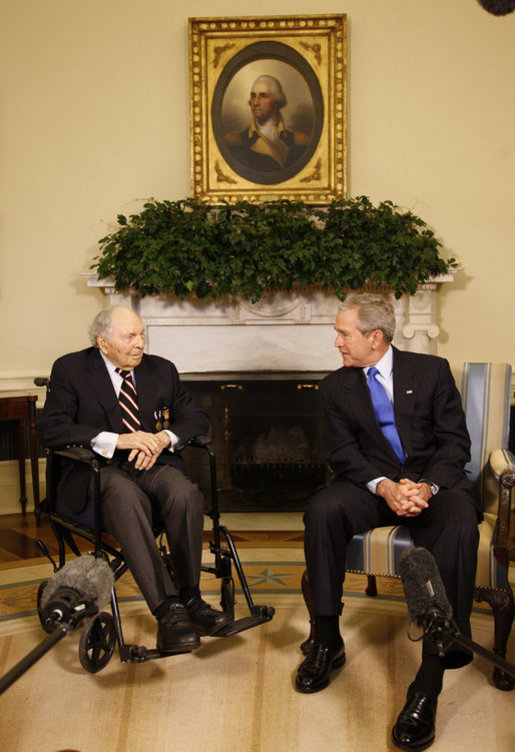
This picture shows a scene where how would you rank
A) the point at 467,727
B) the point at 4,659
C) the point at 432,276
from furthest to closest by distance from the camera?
1. the point at 432,276
2. the point at 4,659
3. the point at 467,727

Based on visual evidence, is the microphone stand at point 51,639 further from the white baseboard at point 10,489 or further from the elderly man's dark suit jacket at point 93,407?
the white baseboard at point 10,489

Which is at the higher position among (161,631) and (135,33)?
(135,33)

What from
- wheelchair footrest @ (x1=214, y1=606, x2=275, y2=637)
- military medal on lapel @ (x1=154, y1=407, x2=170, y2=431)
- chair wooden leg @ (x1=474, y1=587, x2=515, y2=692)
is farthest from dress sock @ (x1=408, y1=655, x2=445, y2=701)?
military medal on lapel @ (x1=154, y1=407, x2=170, y2=431)

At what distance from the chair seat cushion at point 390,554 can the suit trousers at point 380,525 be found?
0.15ft

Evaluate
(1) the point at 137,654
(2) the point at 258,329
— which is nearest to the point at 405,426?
(1) the point at 137,654

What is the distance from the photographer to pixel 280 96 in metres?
5.50

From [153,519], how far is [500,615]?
1.29m

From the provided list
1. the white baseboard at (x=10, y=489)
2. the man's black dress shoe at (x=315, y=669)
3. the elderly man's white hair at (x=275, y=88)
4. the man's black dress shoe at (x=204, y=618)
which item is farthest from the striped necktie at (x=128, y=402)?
the elderly man's white hair at (x=275, y=88)

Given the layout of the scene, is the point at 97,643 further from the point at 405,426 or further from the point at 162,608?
the point at 405,426

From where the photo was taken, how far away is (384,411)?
116 inches

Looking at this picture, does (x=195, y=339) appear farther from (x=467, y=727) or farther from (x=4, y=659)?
(x=467, y=727)

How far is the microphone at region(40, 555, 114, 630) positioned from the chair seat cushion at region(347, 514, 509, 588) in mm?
1405

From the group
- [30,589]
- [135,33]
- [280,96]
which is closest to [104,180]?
[135,33]

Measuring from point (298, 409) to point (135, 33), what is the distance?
2.94 metres
